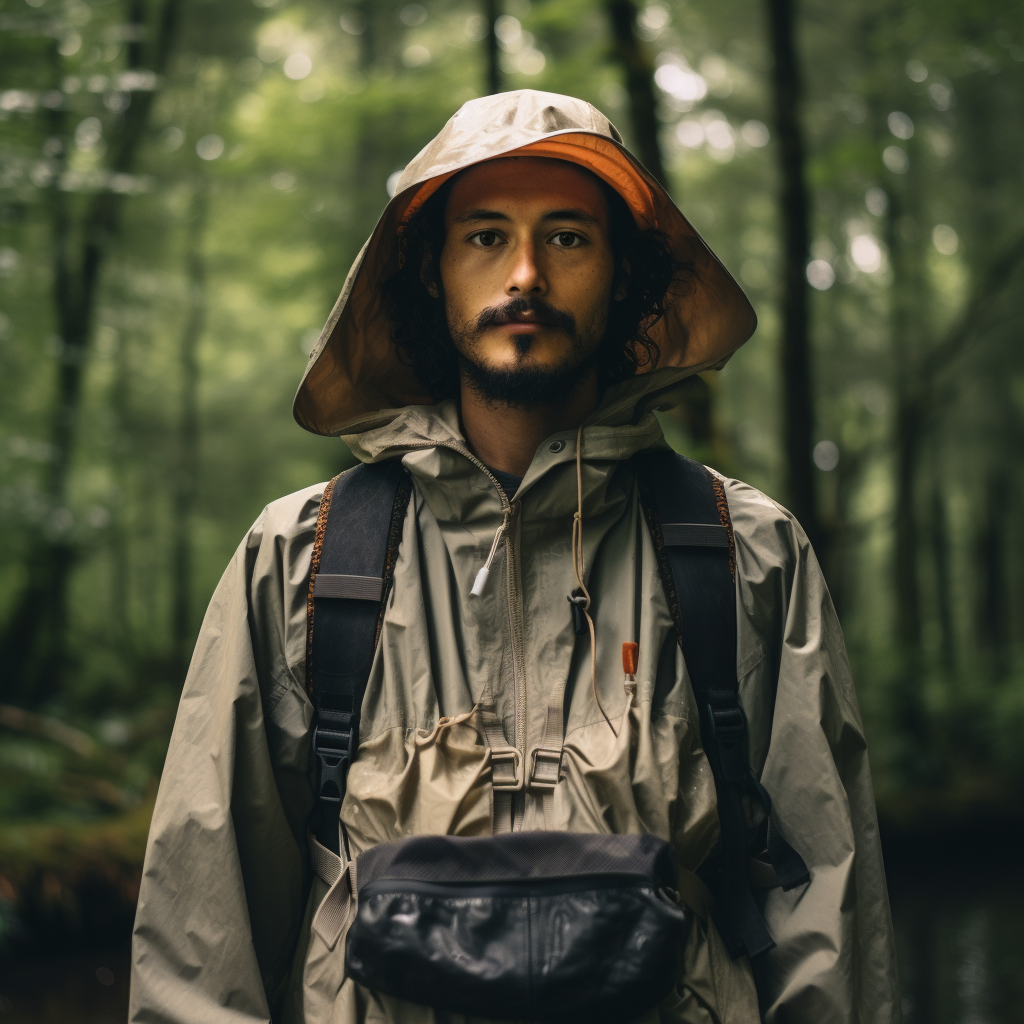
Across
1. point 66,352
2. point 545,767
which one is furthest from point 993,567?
point 545,767

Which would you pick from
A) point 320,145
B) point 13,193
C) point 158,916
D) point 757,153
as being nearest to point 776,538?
point 158,916

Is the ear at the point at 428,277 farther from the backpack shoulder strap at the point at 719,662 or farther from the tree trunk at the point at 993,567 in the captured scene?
the tree trunk at the point at 993,567


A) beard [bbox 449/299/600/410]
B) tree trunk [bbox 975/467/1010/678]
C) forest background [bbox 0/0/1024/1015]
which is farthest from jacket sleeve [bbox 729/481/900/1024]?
tree trunk [bbox 975/467/1010/678]

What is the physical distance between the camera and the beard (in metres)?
2.42

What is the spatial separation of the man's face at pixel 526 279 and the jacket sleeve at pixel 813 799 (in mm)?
601

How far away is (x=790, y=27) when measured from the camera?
27.9ft

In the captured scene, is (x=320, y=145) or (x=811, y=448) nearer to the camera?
(x=811, y=448)

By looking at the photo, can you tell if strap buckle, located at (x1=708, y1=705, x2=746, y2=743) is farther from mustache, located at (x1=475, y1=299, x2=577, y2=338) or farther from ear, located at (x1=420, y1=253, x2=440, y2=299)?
ear, located at (x1=420, y1=253, x2=440, y2=299)

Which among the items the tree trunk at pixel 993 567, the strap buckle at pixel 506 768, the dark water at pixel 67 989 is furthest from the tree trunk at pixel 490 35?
the tree trunk at pixel 993 567

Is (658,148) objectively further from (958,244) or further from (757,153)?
(958,244)

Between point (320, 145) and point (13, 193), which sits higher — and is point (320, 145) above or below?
above

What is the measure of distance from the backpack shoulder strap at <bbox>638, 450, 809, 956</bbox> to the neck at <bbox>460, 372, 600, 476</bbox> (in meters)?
0.33

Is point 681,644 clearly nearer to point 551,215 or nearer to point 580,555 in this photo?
point 580,555

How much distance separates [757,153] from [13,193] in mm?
10281
